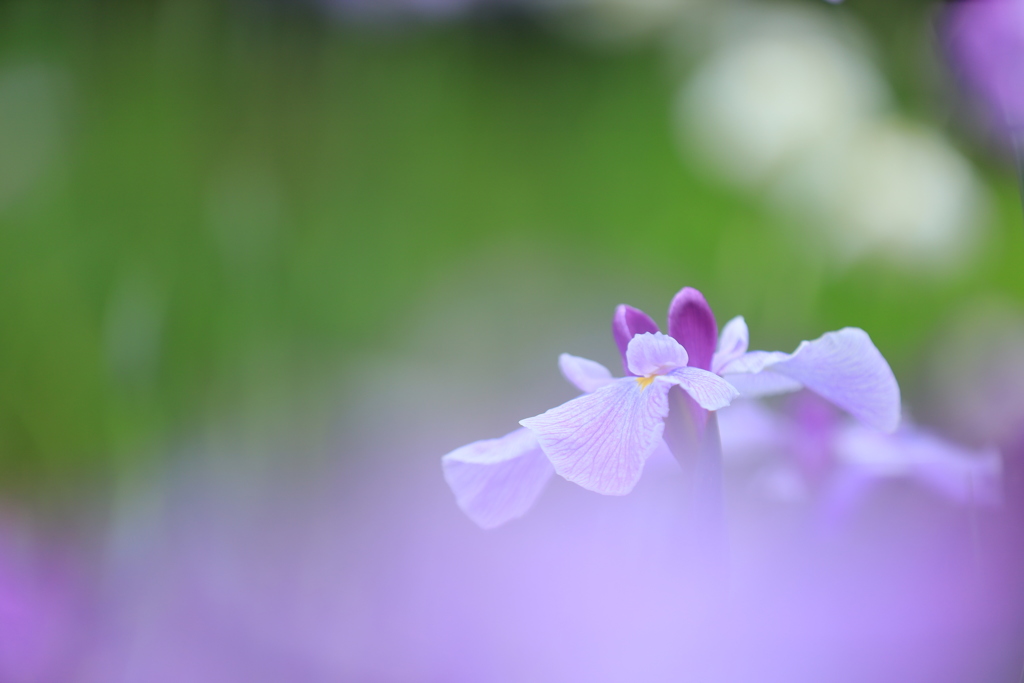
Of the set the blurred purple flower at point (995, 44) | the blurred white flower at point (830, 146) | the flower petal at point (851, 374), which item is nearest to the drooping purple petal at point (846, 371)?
the flower petal at point (851, 374)

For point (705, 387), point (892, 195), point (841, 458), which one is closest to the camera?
point (705, 387)

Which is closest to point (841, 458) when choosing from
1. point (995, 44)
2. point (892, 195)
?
point (995, 44)

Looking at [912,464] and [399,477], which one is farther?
[399,477]

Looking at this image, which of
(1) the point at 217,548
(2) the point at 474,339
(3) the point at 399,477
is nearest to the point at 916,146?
(2) the point at 474,339

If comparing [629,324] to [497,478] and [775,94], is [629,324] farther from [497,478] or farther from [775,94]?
[775,94]

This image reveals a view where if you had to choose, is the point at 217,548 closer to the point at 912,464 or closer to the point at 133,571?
the point at 133,571

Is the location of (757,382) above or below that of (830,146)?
below
